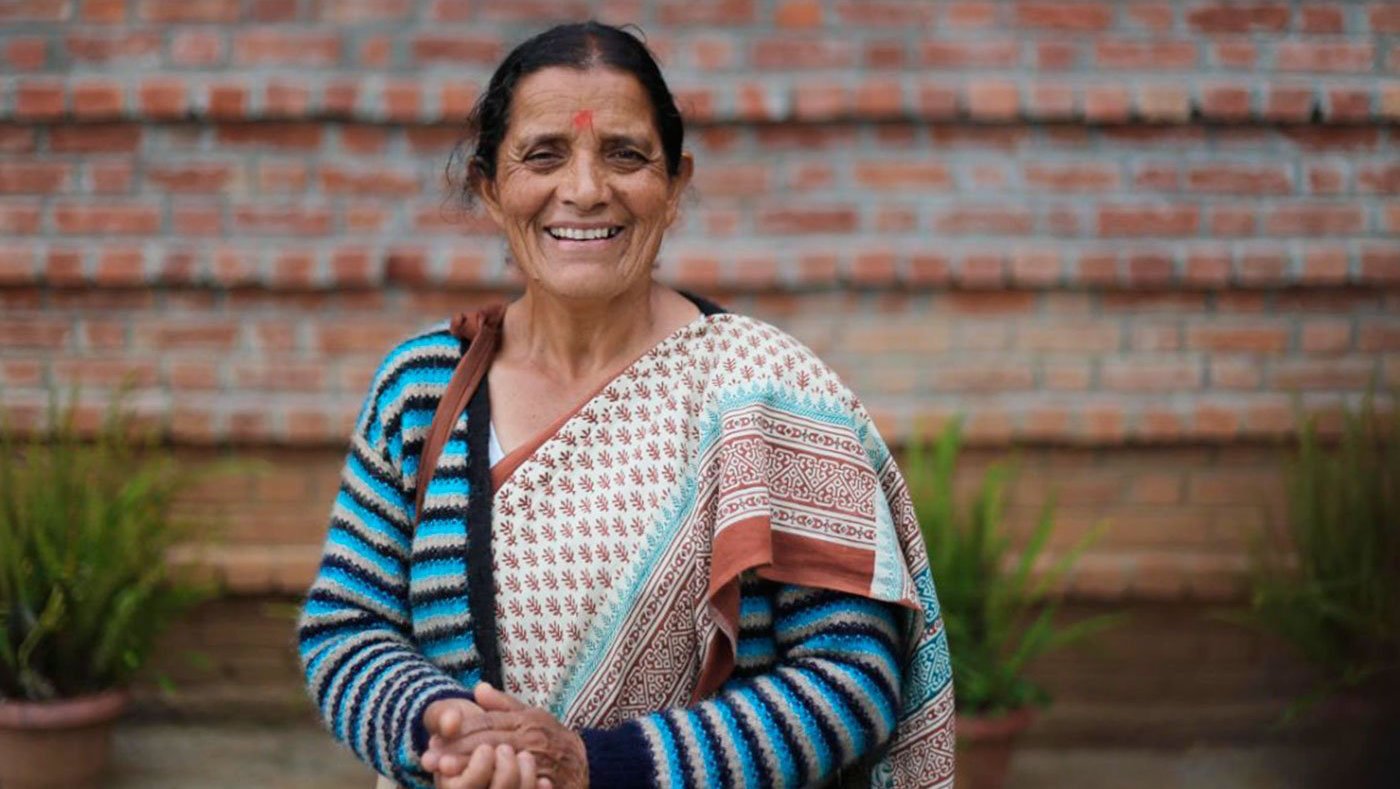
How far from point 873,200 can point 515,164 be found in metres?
2.03

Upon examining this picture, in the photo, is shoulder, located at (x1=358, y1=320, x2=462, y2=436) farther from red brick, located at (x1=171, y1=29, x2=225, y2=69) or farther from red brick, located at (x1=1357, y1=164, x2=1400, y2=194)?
red brick, located at (x1=1357, y1=164, x2=1400, y2=194)

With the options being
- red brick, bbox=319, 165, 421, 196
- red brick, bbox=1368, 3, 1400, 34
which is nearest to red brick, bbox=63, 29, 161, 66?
red brick, bbox=319, 165, 421, 196

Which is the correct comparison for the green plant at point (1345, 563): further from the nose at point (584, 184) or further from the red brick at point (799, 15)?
the nose at point (584, 184)

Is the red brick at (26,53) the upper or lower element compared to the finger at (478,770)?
upper

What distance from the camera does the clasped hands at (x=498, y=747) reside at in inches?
73.4

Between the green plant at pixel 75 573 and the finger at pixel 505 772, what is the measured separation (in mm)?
2011

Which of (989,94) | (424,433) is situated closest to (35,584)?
(424,433)

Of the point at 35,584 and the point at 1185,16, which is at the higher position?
the point at 1185,16

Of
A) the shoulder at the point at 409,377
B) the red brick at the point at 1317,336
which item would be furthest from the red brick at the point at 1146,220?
the shoulder at the point at 409,377

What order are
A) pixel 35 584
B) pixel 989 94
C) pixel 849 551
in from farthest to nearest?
1. pixel 989 94
2. pixel 35 584
3. pixel 849 551

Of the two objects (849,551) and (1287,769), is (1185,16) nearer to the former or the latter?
(1287,769)

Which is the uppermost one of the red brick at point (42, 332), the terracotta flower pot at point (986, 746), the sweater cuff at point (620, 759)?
the red brick at point (42, 332)

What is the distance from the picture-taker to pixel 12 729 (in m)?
3.54

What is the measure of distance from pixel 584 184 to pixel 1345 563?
2.60 meters
